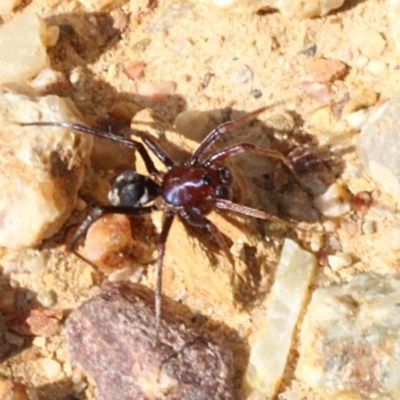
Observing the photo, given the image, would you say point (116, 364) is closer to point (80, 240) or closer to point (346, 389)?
point (80, 240)

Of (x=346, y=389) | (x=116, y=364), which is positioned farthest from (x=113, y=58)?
(x=346, y=389)


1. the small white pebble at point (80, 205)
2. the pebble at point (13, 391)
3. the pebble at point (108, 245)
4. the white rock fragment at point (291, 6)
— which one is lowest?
the pebble at point (13, 391)

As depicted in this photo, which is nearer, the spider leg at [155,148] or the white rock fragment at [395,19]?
the spider leg at [155,148]

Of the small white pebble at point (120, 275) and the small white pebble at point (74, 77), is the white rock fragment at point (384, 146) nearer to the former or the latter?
the small white pebble at point (120, 275)

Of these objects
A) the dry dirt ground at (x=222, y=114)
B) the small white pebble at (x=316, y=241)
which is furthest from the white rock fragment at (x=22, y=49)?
the small white pebble at (x=316, y=241)

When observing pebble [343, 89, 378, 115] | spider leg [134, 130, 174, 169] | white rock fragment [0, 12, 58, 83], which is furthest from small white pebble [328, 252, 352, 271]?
white rock fragment [0, 12, 58, 83]

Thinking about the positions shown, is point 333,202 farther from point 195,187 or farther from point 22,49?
point 22,49

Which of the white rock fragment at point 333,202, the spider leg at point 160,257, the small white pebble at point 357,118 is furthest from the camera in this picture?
the small white pebble at point 357,118
